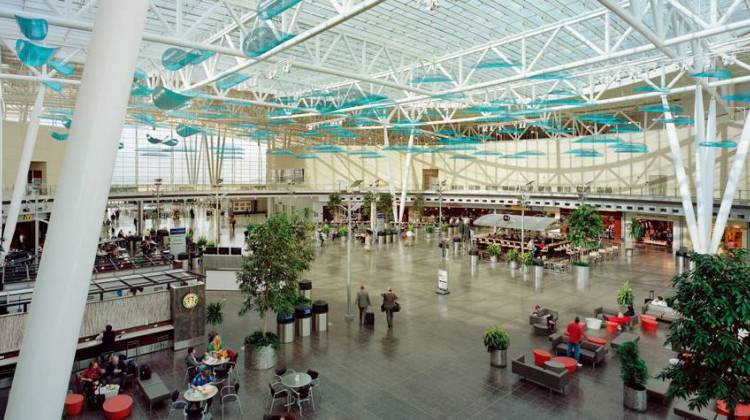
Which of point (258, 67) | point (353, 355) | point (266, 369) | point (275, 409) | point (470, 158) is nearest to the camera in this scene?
point (275, 409)

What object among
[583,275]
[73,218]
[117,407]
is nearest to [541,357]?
[117,407]

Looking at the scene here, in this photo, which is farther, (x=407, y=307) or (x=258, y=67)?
(x=258, y=67)

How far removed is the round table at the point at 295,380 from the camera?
8.44 m

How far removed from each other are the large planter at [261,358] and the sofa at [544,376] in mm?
5542

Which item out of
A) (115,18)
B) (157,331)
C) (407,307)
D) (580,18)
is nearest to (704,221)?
(580,18)

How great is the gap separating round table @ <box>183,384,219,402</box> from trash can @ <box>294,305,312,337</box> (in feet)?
13.8

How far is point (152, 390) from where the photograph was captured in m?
8.66

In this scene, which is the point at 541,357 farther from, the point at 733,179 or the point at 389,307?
the point at 733,179

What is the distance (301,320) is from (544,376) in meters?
6.46

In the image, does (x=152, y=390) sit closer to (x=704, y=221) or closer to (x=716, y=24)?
(x=716, y=24)

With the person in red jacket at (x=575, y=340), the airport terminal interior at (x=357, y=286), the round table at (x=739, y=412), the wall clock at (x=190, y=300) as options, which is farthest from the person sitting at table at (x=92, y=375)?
the round table at (x=739, y=412)

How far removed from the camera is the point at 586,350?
10719 millimetres

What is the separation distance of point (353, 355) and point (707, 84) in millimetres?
18573

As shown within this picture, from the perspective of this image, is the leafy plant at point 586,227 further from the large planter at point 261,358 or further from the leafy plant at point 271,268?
the large planter at point 261,358
